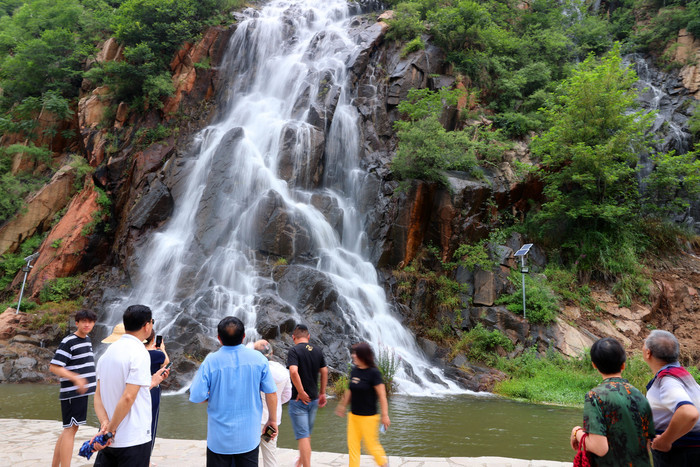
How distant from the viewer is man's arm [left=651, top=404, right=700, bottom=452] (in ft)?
9.16

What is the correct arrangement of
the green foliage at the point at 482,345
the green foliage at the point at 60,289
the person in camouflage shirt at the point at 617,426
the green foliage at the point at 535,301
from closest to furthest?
the person in camouflage shirt at the point at 617,426 < the green foliage at the point at 482,345 < the green foliage at the point at 535,301 < the green foliage at the point at 60,289

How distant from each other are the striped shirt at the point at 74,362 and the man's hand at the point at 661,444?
5066 mm

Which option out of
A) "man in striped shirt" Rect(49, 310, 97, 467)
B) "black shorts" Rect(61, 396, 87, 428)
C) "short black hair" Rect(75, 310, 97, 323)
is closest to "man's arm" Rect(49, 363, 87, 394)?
"man in striped shirt" Rect(49, 310, 97, 467)

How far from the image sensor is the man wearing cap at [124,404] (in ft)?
10.1

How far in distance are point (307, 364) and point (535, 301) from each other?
38.6 ft

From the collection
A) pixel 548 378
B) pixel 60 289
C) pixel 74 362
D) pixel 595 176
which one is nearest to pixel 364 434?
pixel 74 362

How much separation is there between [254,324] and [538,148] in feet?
44.5

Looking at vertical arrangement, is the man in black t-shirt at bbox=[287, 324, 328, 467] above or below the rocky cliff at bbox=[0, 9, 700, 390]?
below

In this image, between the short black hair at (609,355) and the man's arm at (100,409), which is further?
the man's arm at (100,409)

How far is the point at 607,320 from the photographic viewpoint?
1507cm

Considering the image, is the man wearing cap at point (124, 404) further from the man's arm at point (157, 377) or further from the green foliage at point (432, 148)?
the green foliage at point (432, 148)

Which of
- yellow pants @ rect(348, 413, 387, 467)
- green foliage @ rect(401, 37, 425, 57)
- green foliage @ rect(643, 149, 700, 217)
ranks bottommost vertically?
yellow pants @ rect(348, 413, 387, 467)

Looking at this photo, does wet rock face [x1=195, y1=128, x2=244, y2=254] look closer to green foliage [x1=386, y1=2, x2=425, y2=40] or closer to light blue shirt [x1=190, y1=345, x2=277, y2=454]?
green foliage [x1=386, y1=2, x2=425, y2=40]

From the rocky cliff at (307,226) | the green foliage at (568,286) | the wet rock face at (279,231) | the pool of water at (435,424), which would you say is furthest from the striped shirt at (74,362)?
the green foliage at (568,286)
